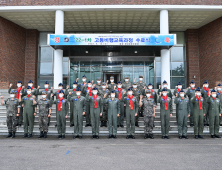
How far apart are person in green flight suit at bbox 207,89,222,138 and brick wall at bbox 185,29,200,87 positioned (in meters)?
9.57

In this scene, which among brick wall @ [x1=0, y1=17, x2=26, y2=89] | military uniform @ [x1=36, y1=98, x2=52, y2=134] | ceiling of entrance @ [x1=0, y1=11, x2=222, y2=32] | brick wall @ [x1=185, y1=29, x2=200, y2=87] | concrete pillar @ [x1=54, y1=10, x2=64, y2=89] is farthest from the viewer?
brick wall @ [x1=185, y1=29, x2=200, y2=87]

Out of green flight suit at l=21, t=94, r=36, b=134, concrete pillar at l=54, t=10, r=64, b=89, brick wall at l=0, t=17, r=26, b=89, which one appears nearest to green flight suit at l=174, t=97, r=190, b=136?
green flight suit at l=21, t=94, r=36, b=134

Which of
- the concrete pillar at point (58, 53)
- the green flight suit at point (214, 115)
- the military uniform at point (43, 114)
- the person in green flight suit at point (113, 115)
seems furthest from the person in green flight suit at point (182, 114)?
the concrete pillar at point (58, 53)

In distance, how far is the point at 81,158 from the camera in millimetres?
4648

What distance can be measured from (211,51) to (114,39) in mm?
8420

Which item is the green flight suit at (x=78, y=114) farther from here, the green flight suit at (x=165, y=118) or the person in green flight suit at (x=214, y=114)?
the person in green flight suit at (x=214, y=114)

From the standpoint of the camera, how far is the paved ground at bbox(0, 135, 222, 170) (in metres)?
4.15

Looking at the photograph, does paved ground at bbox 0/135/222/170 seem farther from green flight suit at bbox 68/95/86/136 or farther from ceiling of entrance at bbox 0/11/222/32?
ceiling of entrance at bbox 0/11/222/32

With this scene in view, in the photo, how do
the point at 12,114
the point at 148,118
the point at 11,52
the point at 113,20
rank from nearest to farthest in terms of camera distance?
the point at 148,118 → the point at 12,114 → the point at 11,52 → the point at 113,20

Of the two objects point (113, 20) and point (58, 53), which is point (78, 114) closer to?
point (58, 53)

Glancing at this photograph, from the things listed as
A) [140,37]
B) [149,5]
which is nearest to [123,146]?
[140,37]

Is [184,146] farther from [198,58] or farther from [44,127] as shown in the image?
[198,58]

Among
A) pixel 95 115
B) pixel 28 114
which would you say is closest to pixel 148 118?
pixel 95 115

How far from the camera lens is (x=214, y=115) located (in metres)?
7.45
